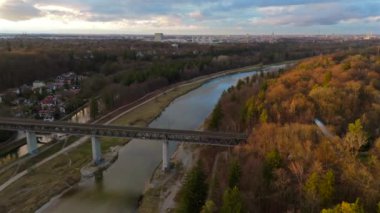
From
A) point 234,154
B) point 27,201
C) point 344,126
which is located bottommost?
point 27,201

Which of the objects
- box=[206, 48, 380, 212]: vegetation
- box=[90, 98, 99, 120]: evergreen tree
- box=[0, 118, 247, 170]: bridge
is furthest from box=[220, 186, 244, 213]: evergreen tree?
box=[90, 98, 99, 120]: evergreen tree

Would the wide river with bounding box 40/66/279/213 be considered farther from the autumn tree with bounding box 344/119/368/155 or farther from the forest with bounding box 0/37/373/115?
the forest with bounding box 0/37/373/115

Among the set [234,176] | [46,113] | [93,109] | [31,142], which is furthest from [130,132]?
[46,113]

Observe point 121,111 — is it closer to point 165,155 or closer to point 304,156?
point 165,155

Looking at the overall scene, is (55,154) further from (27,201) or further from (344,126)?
(344,126)

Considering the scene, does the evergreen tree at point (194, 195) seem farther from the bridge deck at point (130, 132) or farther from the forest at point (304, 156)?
the bridge deck at point (130, 132)

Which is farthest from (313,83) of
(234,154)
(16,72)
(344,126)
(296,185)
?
(16,72)

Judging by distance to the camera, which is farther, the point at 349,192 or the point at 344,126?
A: the point at 344,126
